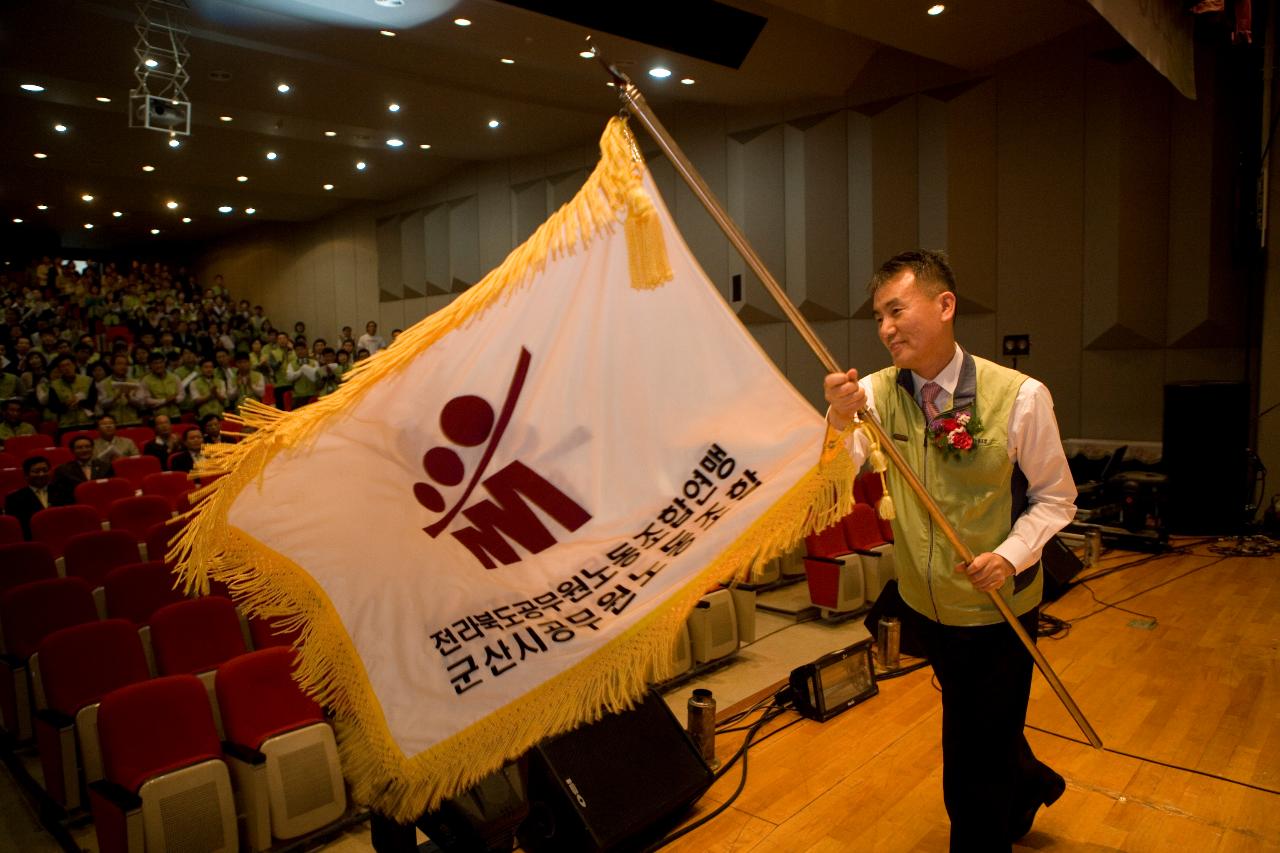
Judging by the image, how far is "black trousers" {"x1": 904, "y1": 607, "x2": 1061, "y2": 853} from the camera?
2242 millimetres

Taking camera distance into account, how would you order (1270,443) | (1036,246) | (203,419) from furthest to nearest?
(203,419)
(1036,246)
(1270,443)

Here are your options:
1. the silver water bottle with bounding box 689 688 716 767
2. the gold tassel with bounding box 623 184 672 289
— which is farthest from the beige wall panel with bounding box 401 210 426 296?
the gold tassel with bounding box 623 184 672 289

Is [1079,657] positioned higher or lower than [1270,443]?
lower

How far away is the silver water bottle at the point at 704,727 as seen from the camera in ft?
11.6

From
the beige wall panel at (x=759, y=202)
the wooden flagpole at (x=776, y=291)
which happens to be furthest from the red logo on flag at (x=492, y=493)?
the beige wall panel at (x=759, y=202)

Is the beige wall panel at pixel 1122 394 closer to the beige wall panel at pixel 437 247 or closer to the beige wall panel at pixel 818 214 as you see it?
the beige wall panel at pixel 818 214

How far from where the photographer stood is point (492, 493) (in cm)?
181

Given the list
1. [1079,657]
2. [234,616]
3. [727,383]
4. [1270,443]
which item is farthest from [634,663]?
[1270,443]

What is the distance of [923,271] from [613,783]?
77.1 inches

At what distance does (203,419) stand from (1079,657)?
386 inches

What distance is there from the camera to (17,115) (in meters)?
10.9

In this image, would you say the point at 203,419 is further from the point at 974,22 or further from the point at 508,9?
the point at 974,22

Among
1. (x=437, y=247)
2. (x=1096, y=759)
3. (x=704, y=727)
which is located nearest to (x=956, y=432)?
(x=704, y=727)

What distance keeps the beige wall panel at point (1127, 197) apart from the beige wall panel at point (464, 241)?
954 cm
